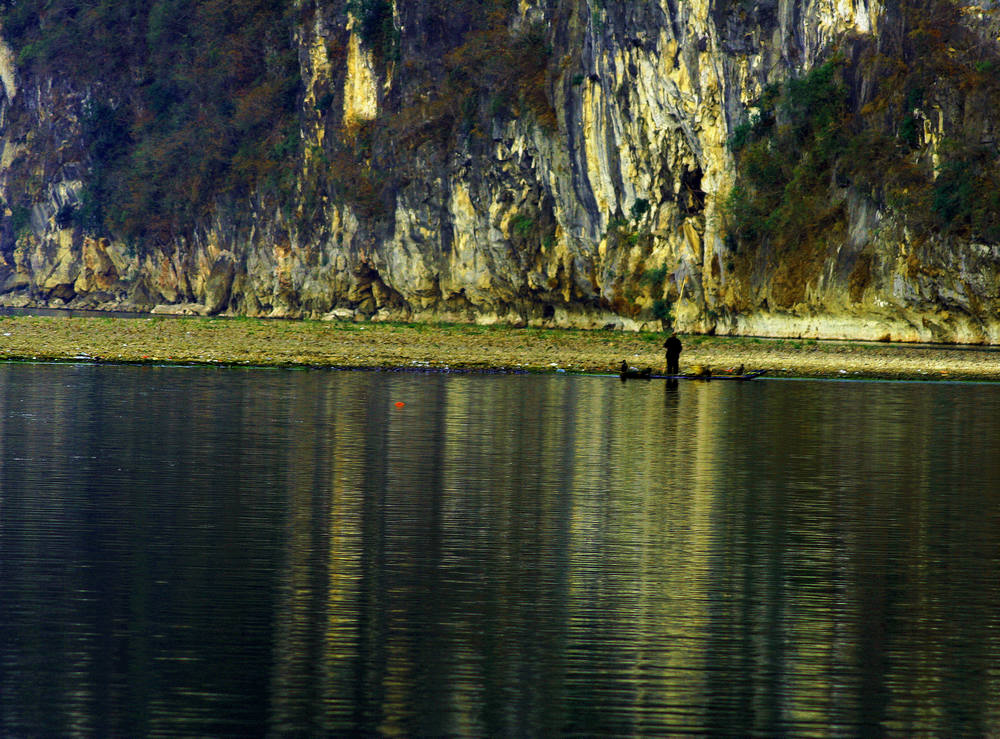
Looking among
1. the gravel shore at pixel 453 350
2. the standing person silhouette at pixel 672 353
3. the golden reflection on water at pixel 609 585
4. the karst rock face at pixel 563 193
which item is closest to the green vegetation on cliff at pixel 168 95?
the karst rock face at pixel 563 193

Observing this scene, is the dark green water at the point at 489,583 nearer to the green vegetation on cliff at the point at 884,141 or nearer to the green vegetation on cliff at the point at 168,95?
the green vegetation on cliff at the point at 884,141

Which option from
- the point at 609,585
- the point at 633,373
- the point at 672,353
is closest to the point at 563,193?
the point at 672,353

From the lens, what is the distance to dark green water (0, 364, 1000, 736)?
7824mm

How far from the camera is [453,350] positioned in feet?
152

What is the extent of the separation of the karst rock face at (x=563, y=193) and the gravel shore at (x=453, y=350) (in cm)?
344

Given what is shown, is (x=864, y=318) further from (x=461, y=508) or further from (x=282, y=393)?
(x=461, y=508)

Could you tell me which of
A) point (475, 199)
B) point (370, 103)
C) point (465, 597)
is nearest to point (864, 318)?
point (475, 199)

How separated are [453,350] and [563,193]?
72.7 ft

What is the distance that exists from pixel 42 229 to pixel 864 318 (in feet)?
240

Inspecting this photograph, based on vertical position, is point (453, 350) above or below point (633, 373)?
above

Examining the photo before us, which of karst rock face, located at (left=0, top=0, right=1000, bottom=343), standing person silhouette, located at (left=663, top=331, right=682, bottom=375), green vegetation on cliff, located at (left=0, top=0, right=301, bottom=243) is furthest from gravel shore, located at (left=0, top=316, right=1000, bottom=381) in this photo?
green vegetation on cliff, located at (left=0, top=0, right=301, bottom=243)

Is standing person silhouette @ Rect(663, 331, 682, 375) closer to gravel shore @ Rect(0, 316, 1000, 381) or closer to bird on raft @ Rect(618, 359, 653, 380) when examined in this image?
bird on raft @ Rect(618, 359, 653, 380)

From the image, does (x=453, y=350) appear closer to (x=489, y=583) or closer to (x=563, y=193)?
(x=563, y=193)

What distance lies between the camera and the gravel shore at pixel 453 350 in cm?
4066
